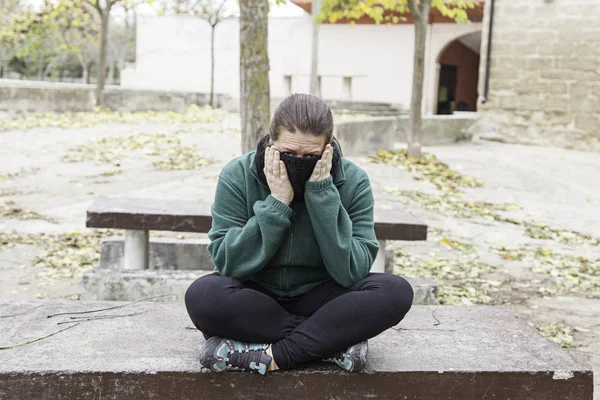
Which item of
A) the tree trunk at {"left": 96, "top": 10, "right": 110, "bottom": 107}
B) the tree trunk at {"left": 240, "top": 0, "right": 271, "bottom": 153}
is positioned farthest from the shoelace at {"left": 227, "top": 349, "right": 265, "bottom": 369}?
the tree trunk at {"left": 96, "top": 10, "right": 110, "bottom": 107}

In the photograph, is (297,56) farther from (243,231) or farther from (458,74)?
(243,231)

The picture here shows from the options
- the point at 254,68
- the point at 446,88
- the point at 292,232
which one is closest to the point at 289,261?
the point at 292,232

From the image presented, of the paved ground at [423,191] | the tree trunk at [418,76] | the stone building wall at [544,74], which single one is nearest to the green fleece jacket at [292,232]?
the paved ground at [423,191]

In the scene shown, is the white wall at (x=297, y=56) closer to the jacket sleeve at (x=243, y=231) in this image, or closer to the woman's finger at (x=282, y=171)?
the jacket sleeve at (x=243, y=231)

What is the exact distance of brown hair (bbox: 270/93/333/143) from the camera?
2.48 m

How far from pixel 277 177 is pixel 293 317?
Result: 19.0 inches

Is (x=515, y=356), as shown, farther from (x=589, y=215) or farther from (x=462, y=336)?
(x=589, y=215)

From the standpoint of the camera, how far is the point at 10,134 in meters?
12.2

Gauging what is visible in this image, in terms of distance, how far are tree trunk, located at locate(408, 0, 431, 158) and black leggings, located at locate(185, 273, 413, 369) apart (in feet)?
29.3

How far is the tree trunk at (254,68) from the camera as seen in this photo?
217 inches

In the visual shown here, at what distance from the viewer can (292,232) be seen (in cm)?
263

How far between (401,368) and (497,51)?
45.8 ft

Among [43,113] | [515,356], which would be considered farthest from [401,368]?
[43,113]

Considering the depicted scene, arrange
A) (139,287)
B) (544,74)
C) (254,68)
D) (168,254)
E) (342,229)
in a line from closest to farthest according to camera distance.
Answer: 1. (342,229)
2. (139,287)
3. (168,254)
4. (254,68)
5. (544,74)
